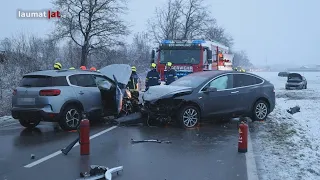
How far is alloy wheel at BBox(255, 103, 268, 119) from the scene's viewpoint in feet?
35.9

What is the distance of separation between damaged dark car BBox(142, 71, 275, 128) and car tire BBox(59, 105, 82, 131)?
1894 mm

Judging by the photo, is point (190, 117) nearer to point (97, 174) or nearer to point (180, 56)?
point (97, 174)

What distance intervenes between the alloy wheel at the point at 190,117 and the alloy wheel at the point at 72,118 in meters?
2.91

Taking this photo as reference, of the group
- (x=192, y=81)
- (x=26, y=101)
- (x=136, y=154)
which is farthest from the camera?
(x=192, y=81)

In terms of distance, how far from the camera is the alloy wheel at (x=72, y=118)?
9250 mm

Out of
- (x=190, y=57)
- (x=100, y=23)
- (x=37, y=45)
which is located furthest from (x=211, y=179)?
(x=37, y=45)

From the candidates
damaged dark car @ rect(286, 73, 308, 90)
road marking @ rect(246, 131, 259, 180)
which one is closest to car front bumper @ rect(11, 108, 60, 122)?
road marking @ rect(246, 131, 259, 180)

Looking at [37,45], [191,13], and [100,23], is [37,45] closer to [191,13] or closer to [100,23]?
[100,23]

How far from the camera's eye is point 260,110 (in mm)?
11000

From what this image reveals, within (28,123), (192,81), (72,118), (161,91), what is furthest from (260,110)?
(28,123)

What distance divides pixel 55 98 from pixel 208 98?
13.6 feet

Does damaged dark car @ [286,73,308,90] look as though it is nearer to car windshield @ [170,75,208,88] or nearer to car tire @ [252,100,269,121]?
car tire @ [252,100,269,121]

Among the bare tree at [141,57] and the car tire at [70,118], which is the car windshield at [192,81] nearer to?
the car tire at [70,118]

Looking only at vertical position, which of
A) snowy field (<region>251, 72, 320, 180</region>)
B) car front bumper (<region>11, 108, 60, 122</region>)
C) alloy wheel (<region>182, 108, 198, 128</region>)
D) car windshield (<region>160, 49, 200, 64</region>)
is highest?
car windshield (<region>160, 49, 200, 64</region>)
